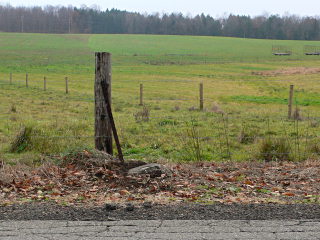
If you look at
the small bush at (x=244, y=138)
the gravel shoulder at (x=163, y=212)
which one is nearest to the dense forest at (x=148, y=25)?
the small bush at (x=244, y=138)

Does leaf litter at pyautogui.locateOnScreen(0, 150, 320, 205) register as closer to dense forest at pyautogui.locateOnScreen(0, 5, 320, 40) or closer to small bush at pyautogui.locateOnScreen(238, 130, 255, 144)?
small bush at pyautogui.locateOnScreen(238, 130, 255, 144)

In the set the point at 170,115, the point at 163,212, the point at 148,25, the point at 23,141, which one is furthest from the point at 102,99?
the point at 148,25

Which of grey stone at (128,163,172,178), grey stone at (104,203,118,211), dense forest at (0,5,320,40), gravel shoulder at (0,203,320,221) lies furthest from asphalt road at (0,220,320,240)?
dense forest at (0,5,320,40)

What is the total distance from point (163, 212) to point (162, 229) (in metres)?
0.58

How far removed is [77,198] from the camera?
6.66 meters

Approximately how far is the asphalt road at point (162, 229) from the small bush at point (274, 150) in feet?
15.0

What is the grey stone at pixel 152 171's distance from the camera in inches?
303

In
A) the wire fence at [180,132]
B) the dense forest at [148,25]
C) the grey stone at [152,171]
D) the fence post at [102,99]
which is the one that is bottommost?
the wire fence at [180,132]

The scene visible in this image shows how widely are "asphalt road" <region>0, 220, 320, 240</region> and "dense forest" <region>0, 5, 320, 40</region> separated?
14299 cm

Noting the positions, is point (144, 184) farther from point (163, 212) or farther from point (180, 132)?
point (180, 132)

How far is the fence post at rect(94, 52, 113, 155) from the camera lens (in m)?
8.64

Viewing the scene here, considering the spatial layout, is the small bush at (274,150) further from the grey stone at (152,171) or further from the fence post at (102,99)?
the fence post at (102,99)

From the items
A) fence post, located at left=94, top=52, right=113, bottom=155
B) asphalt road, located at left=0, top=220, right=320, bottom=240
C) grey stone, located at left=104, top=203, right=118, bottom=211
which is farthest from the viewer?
fence post, located at left=94, top=52, right=113, bottom=155

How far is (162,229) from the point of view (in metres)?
5.42
